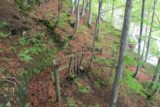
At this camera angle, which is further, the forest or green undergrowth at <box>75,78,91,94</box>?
green undergrowth at <box>75,78,91,94</box>

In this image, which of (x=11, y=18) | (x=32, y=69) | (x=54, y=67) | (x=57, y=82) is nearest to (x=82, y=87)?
(x=32, y=69)

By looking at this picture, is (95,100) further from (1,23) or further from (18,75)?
(1,23)

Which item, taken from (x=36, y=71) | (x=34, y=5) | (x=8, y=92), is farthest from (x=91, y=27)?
(x=8, y=92)

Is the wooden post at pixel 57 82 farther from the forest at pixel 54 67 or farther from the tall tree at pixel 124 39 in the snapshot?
the tall tree at pixel 124 39

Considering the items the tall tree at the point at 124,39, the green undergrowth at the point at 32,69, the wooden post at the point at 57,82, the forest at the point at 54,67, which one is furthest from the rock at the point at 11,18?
the tall tree at the point at 124,39

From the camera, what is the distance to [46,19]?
1511 cm

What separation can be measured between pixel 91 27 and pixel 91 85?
39.0 ft

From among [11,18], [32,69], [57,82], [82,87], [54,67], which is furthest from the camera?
[11,18]

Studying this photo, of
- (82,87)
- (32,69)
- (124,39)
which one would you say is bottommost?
(82,87)

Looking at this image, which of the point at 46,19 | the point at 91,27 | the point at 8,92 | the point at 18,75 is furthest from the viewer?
the point at 91,27

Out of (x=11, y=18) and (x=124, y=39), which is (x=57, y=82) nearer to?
(x=124, y=39)

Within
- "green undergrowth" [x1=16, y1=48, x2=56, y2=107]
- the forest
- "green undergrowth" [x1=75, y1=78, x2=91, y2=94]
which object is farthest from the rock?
"green undergrowth" [x1=75, y1=78, x2=91, y2=94]

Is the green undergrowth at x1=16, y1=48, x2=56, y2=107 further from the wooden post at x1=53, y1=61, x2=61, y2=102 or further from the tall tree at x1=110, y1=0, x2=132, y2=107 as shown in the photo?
the tall tree at x1=110, y1=0, x2=132, y2=107

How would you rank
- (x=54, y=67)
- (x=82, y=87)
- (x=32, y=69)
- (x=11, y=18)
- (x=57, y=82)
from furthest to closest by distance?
(x=11, y=18) < (x=82, y=87) < (x=32, y=69) < (x=57, y=82) < (x=54, y=67)
